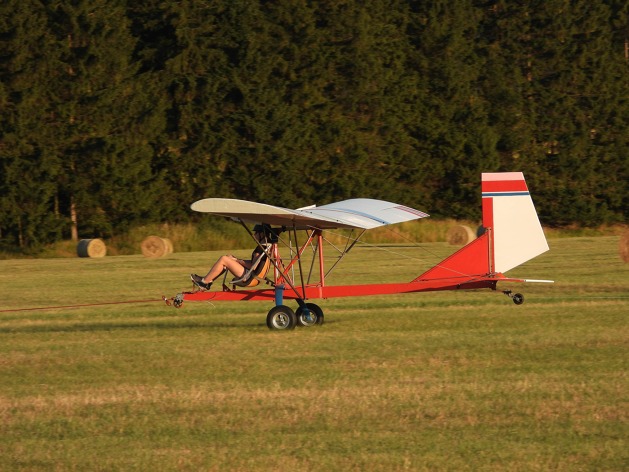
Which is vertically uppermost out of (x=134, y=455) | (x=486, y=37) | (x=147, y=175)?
(x=486, y=37)

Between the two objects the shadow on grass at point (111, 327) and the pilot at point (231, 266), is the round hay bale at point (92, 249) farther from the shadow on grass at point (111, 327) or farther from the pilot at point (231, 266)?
the pilot at point (231, 266)

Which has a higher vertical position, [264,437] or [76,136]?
[76,136]

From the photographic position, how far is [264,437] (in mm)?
7113

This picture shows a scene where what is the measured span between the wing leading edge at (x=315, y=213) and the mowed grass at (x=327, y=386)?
1206 mm

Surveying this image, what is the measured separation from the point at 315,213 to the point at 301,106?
26.4m

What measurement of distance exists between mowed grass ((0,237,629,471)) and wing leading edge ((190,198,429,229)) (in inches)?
47.5

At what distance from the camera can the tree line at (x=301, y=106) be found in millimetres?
33312

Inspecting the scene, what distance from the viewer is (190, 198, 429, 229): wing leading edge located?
37.7ft

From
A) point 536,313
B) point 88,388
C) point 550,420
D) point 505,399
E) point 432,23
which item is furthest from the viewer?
point 432,23

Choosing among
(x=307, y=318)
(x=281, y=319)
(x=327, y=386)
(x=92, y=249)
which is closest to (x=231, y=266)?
(x=281, y=319)

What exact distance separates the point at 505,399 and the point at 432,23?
3455 cm

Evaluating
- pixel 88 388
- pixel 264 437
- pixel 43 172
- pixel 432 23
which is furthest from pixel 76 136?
→ pixel 264 437

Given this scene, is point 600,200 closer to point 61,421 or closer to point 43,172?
point 43,172

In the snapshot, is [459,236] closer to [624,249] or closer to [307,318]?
[624,249]
